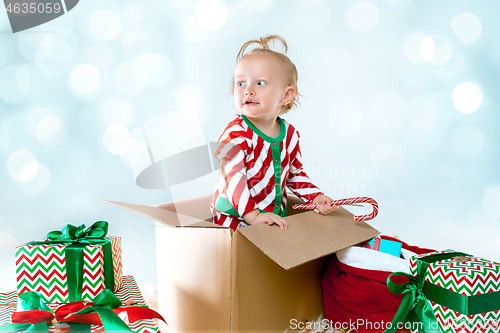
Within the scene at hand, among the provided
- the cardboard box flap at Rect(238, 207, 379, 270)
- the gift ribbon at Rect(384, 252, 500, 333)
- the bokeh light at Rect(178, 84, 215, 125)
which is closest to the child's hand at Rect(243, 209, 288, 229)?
the cardboard box flap at Rect(238, 207, 379, 270)

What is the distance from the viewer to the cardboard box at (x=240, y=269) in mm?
787

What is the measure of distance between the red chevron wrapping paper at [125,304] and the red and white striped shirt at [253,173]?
268 mm

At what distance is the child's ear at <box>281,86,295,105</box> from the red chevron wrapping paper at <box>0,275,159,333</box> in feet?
2.01

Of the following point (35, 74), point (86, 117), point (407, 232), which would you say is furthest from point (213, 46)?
point (407, 232)

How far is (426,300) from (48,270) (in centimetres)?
68

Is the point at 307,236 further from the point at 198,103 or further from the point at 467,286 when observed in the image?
the point at 198,103

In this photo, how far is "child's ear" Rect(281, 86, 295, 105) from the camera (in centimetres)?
118

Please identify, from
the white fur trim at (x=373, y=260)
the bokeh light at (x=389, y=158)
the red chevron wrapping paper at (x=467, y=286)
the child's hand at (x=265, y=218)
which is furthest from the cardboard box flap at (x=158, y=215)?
the bokeh light at (x=389, y=158)

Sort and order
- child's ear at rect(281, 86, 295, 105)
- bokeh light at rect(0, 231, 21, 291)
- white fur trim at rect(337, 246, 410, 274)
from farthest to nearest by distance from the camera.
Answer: bokeh light at rect(0, 231, 21, 291), child's ear at rect(281, 86, 295, 105), white fur trim at rect(337, 246, 410, 274)

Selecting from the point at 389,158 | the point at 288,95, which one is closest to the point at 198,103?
the point at 288,95

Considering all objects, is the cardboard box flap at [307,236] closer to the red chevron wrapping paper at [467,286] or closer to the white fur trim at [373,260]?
the white fur trim at [373,260]

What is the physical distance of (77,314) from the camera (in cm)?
68

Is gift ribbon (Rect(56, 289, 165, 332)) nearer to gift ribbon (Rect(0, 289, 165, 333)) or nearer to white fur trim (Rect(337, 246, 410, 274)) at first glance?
gift ribbon (Rect(0, 289, 165, 333))

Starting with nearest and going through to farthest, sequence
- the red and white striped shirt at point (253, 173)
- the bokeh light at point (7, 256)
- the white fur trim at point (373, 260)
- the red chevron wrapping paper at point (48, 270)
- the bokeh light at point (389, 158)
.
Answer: the red chevron wrapping paper at point (48, 270), the white fur trim at point (373, 260), the red and white striped shirt at point (253, 173), the bokeh light at point (7, 256), the bokeh light at point (389, 158)
